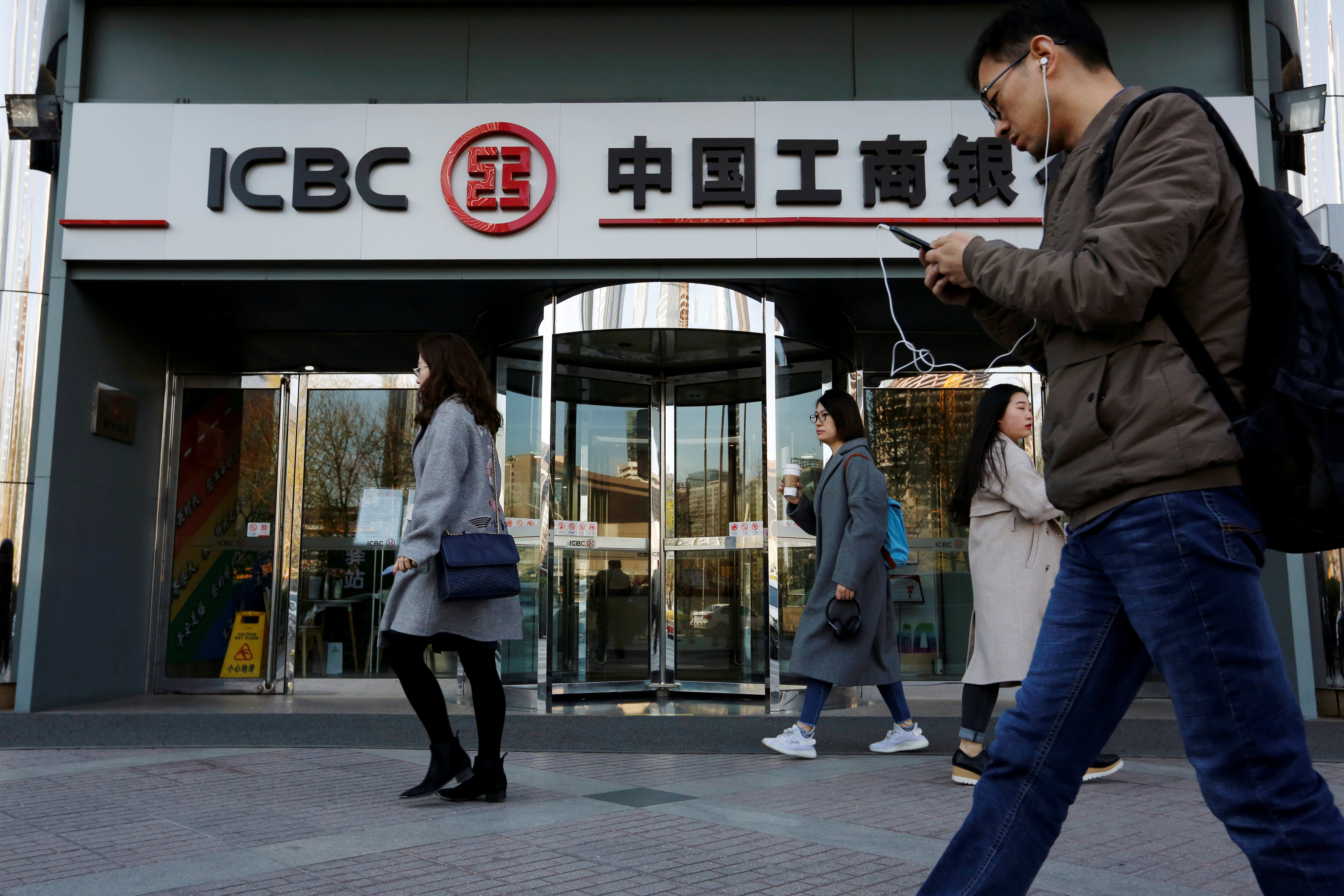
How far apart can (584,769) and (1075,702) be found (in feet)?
10.9

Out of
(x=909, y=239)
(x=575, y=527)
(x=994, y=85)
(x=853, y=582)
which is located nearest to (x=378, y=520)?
(x=575, y=527)

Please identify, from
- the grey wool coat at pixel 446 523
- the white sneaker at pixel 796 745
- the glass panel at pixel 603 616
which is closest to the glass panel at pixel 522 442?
the glass panel at pixel 603 616

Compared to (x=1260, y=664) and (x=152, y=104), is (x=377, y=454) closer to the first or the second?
(x=152, y=104)

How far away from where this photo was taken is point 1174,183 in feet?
5.45

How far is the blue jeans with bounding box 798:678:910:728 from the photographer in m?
5.09

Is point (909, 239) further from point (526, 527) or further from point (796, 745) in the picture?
point (526, 527)

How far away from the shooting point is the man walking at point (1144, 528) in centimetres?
158

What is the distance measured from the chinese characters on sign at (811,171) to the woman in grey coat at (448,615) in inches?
158

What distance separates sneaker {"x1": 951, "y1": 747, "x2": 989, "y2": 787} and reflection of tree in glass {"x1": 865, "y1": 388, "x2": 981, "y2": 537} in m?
4.84

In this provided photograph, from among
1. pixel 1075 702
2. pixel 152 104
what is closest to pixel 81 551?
pixel 152 104

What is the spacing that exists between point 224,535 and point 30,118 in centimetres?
358

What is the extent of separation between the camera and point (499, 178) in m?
7.72

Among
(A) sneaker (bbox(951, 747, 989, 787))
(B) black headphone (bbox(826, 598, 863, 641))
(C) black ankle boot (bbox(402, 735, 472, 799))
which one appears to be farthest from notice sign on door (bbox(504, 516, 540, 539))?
(A) sneaker (bbox(951, 747, 989, 787))

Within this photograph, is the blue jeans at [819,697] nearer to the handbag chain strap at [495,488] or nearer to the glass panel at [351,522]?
the handbag chain strap at [495,488]
